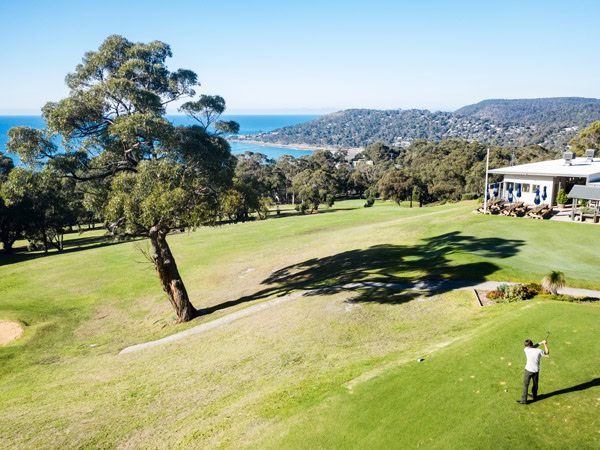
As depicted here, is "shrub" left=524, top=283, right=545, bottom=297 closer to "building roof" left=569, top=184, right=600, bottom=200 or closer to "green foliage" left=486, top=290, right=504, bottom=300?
"green foliage" left=486, top=290, right=504, bottom=300

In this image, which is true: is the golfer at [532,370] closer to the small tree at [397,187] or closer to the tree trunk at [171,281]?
the tree trunk at [171,281]

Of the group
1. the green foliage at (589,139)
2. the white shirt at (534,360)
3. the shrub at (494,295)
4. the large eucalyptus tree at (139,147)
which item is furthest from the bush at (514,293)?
the green foliage at (589,139)

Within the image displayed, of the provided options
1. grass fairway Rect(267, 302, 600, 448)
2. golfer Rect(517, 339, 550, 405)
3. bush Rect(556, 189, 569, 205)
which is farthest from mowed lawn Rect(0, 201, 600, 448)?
bush Rect(556, 189, 569, 205)

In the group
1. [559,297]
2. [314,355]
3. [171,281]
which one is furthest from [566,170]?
[171,281]

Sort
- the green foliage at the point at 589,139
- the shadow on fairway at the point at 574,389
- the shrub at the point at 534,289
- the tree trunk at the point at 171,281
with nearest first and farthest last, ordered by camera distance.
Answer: the shadow on fairway at the point at 574,389 → the shrub at the point at 534,289 → the tree trunk at the point at 171,281 → the green foliage at the point at 589,139

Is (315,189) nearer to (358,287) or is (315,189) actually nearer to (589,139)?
(589,139)

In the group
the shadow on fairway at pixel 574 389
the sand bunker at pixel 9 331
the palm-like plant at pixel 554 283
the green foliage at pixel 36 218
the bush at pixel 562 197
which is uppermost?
the bush at pixel 562 197

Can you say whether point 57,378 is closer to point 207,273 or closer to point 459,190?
point 207,273
